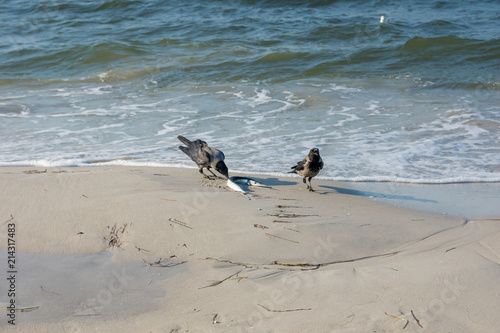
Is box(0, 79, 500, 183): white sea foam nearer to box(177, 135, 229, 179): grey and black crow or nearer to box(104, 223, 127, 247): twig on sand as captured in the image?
box(177, 135, 229, 179): grey and black crow

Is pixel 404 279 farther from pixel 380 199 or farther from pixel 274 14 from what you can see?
pixel 274 14

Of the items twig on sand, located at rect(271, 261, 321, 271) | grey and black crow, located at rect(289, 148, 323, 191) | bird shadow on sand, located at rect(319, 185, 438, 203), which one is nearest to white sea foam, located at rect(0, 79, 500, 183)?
bird shadow on sand, located at rect(319, 185, 438, 203)

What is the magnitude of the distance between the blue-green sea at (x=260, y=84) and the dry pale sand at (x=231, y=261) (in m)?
1.57

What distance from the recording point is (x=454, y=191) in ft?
17.3

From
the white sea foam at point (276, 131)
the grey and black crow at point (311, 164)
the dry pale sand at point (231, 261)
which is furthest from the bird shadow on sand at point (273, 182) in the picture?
the dry pale sand at point (231, 261)

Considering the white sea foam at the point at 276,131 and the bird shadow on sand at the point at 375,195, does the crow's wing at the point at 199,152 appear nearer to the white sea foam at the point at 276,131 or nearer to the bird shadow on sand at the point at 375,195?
the white sea foam at the point at 276,131

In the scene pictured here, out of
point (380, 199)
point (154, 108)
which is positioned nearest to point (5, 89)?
point (154, 108)

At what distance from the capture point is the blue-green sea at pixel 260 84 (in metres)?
6.62

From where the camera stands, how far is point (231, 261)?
3359 millimetres

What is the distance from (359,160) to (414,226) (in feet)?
7.56

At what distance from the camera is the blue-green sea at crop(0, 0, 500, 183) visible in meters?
6.62

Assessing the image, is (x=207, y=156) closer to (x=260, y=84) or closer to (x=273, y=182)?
(x=273, y=182)

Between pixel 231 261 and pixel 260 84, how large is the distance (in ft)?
28.4

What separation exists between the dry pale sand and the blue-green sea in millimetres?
1572
